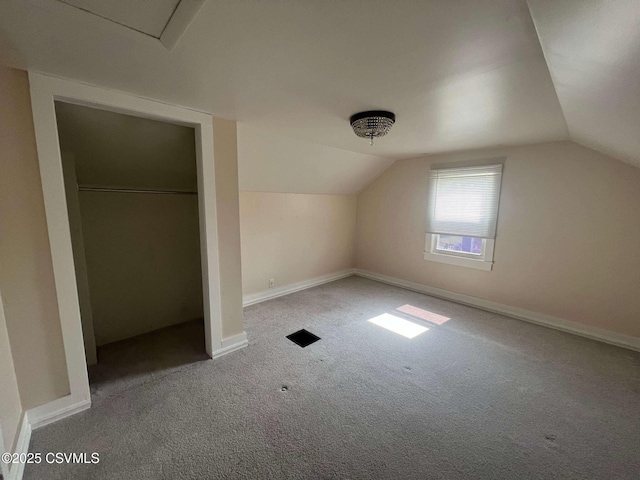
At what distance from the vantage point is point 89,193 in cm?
238

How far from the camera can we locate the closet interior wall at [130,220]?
2.07 m

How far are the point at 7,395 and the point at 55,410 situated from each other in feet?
1.38

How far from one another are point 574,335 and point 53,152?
4.87 metres

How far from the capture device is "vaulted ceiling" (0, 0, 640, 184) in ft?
2.94

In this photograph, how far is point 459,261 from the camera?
3.69 m

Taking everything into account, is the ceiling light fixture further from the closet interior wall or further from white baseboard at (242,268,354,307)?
white baseboard at (242,268,354,307)

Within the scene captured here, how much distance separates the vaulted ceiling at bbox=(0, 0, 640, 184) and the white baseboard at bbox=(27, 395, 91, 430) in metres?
2.02

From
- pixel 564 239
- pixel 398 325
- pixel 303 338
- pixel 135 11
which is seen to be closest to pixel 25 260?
pixel 135 11

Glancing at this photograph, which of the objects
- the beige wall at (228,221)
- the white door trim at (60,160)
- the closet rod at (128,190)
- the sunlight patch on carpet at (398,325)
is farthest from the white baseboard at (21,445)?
the sunlight patch on carpet at (398,325)

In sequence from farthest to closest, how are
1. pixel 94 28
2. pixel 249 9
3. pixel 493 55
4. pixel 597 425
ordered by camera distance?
pixel 597 425 → pixel 493 55 → pixel 94 28 → pixel 249 9

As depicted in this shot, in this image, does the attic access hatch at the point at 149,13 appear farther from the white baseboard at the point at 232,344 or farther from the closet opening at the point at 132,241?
the white baseboard at the point at 232,344

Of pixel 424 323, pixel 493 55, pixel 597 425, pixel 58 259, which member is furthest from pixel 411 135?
pixel 58 259

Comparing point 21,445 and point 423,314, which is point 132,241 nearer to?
point 21,445

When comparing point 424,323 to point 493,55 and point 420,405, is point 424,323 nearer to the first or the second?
point 420,405
